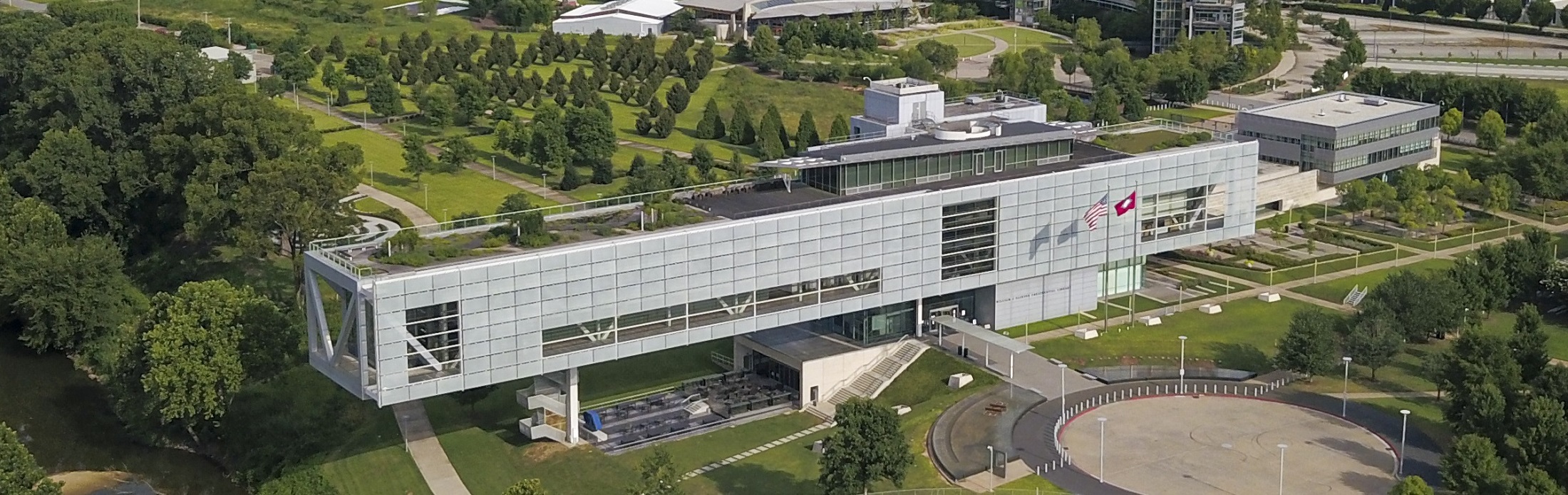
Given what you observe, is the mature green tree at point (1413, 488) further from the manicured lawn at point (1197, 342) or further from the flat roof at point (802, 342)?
the flat roof at point (802, 342)

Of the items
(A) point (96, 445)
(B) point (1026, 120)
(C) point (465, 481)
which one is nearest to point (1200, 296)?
(B) point (1026, 120)

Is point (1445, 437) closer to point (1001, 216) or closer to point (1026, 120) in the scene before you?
point (1001, 216)

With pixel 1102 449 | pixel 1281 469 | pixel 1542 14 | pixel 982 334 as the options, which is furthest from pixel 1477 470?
pixel 1542 14

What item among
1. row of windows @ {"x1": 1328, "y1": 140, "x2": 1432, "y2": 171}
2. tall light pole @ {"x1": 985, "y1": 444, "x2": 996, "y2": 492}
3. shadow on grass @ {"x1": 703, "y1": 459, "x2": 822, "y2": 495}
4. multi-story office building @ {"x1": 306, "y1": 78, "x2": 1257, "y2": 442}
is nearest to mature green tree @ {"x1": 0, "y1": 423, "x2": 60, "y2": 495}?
multi-story office building @ {"x1": 306, "y1": 78, "x2": 1257, "y2": 442}

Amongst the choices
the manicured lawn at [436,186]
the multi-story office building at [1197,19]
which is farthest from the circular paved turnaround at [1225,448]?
the multi-story office building at [1197,19]

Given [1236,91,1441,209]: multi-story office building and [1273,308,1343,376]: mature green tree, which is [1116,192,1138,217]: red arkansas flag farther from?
[1236,91,1441,209]: multi-story office building
